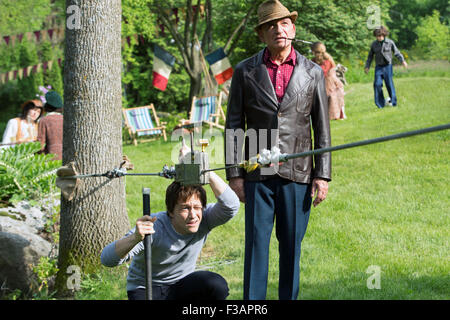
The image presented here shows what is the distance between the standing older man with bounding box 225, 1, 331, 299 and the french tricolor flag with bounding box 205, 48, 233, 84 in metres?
12.0

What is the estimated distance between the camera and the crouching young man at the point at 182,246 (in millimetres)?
3217

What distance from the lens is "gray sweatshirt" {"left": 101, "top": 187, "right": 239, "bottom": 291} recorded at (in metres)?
3.24

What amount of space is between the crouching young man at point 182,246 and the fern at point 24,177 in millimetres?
3598

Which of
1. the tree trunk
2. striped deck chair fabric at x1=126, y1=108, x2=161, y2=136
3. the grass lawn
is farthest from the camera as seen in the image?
striped deck chair fabric at x1=126, y1=108, x2=161, y2=136

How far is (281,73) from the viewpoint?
3.48 meters

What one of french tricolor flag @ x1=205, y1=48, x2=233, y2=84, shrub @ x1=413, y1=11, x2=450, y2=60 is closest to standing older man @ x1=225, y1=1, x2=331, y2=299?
french tricolor flag @ x1=205, y1=48, x2=233, y2=84

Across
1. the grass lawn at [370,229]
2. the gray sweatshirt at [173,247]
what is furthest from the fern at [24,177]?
the gray sweatshirt at [173,247]

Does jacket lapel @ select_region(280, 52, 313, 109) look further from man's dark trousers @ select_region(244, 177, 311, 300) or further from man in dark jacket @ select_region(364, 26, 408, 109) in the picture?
man in dark jacket @ select_region(364, 26, 408, 109)

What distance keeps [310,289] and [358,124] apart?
7.35 metres

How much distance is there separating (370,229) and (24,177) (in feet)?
13.1

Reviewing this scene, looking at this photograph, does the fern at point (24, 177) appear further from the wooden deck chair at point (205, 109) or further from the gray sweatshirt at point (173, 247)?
the wooden deck chair at point (205, 109)

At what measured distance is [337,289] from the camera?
441 centimetres

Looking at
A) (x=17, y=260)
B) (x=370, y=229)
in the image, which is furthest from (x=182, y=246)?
(x=370, y=229)
